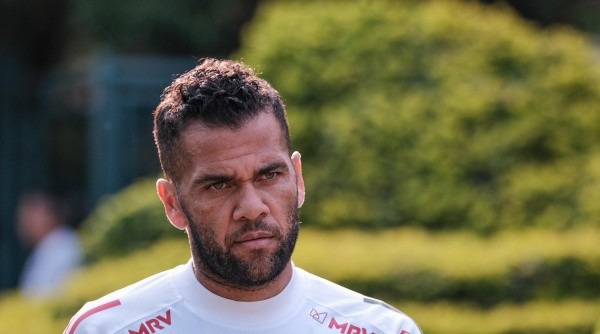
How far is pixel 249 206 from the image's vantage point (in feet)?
9.18

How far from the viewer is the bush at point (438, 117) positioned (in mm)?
8062

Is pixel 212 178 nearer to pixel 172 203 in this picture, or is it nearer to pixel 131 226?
pixel 172 203

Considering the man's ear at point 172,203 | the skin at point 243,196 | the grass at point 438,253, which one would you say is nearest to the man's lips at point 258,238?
the skin at point 243,196

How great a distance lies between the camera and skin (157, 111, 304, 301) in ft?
9.20

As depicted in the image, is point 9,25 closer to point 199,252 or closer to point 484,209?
point 484,209

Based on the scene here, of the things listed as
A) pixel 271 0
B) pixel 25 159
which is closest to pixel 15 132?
pixel 25 159

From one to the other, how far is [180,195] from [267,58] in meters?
5.83

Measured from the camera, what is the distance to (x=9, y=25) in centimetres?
1379

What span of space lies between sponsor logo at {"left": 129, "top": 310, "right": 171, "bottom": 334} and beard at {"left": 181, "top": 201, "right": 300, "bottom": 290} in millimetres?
153

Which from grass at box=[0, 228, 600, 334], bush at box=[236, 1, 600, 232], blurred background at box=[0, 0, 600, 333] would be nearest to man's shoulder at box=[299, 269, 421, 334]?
grass at box=[0, 228, 600, 334]

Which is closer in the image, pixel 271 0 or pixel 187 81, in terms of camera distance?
pixel 187 81

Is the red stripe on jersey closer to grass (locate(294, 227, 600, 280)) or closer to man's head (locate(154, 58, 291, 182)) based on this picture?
man's head (locate(154, 58, 291, 182))

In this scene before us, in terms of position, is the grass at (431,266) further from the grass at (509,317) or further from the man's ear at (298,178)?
the man's ear at (298,178)

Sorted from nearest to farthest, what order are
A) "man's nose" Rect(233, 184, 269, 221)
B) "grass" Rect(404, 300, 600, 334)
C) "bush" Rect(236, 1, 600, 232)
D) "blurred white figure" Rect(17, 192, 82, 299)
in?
"man's nose" Rect(233, 184, 269, 221) < "grass" Rect(404, 300, 600, 334) < "bush" Rect(236, 1, 600, 232) < "blurred white figure" Rect(17, 192, 82, 299)
